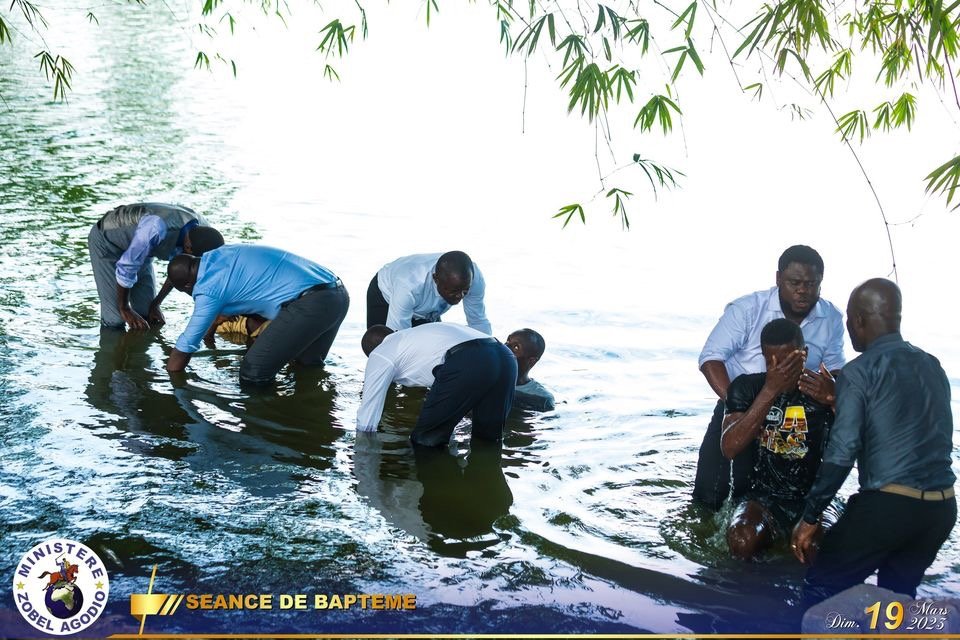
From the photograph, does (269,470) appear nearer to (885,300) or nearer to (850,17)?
(885,300)

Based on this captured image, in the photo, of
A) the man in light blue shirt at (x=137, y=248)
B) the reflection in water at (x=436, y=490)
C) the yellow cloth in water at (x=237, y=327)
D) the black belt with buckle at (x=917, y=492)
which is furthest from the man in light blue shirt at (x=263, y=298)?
the black belt with buckle at (x=917, y=492)

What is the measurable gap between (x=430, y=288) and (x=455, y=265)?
0.68 m

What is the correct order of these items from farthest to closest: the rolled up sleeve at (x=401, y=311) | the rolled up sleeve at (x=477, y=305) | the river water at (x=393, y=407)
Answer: the rolled up sleeve at (x=477, y=305), the rolled up sleeve at (x=401, y=311), the river water at (x=393, y=407)

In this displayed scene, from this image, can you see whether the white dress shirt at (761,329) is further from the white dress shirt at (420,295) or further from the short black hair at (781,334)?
the white dress shirt at (420,295)

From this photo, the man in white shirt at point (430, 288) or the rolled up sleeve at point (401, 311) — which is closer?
the man in white shirt at point (430, 288)

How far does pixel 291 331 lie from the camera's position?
7.65 m

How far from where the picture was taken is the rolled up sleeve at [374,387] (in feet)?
20.7

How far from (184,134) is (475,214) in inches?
270

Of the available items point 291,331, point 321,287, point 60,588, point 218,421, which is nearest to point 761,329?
point 321,287

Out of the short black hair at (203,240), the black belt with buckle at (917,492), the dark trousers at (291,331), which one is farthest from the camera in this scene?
the short black hair at (203,240)

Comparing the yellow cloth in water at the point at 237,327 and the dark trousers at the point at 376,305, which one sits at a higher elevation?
the dark trousers at the point at 376,305

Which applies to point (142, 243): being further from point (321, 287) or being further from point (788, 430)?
point (788, 430)

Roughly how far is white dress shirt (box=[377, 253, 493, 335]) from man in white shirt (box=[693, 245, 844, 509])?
83.3 inches

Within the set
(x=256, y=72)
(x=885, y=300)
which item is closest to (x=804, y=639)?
(x=885, y=300)
